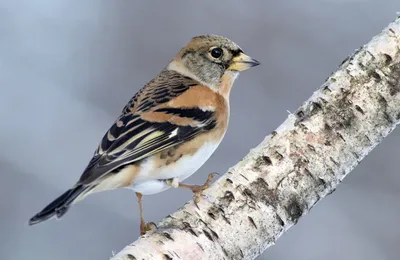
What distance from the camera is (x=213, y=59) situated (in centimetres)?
259

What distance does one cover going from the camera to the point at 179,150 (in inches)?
86.8

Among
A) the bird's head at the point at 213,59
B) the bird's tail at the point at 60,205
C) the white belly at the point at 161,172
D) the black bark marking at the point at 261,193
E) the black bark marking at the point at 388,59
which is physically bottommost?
the black bark marking at the point at 261,193

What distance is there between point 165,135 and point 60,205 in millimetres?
473

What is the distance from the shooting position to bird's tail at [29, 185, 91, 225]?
1803mm

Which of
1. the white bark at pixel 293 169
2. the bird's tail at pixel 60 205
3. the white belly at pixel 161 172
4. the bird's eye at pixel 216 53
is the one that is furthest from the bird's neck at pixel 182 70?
the bird's tail at pixel 60 205

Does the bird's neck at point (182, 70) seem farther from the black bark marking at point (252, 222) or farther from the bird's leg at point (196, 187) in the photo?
the black bark marking at point (252, 222)

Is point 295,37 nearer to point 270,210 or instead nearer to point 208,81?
point 208,81

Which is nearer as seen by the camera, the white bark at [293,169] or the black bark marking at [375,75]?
the white bark at [293,169]

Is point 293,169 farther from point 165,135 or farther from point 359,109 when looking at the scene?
point 165,135

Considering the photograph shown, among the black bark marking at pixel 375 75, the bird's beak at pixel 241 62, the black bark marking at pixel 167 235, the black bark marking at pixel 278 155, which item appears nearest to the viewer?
the black bark marking at pixel 167 235

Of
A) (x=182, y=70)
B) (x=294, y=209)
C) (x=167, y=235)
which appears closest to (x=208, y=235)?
(x=167, y=235)

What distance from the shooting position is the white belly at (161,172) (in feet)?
7.01

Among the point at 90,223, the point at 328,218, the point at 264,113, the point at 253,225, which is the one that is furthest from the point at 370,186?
the point at 253,225

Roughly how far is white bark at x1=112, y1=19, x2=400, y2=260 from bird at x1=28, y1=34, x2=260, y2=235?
0.11 m
